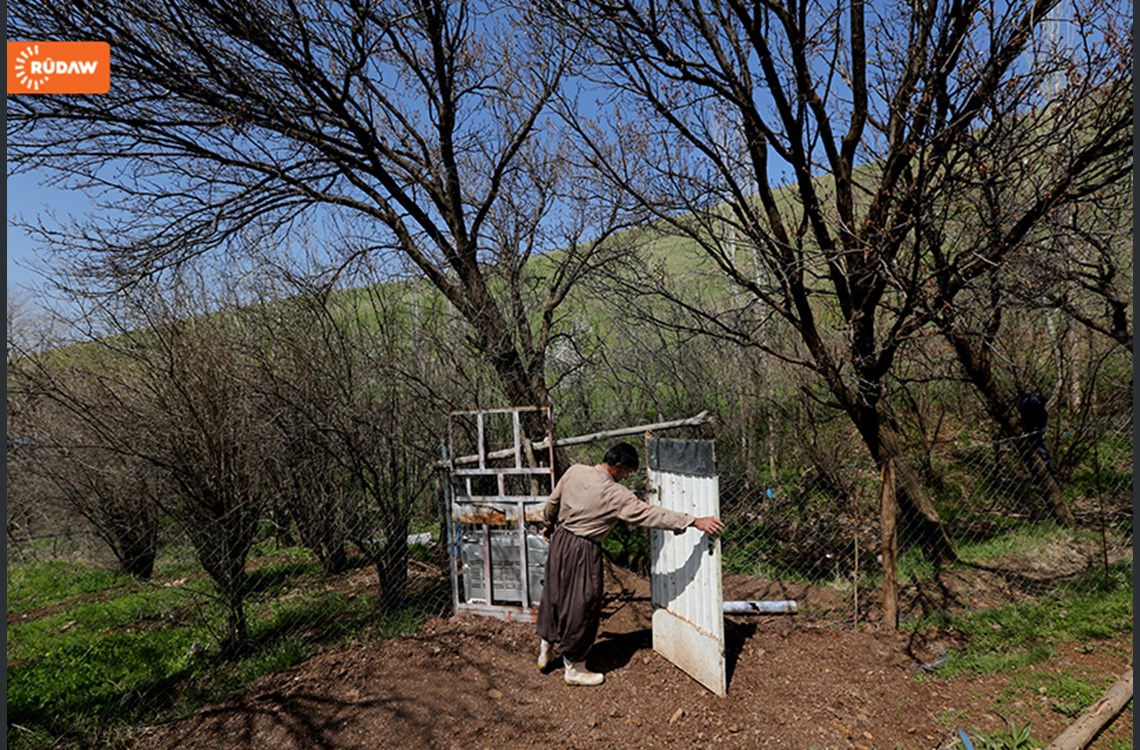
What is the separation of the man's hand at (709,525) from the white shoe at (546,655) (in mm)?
1554

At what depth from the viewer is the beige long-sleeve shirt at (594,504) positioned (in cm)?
410

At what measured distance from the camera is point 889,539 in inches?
176

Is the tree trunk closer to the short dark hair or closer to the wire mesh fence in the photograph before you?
the wire mesh fence

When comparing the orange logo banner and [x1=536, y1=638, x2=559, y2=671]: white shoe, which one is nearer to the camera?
[x1=536, y1=638, x2=559, y2=671]: white shoe

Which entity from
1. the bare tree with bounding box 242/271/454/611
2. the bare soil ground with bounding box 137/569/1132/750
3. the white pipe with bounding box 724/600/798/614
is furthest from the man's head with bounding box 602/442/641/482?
Result: the bare tree with bounding box 242/271/454/611

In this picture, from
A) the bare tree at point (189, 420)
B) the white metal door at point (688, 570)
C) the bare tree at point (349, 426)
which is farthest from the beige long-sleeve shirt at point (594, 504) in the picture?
the bare tree at point (189, 420)

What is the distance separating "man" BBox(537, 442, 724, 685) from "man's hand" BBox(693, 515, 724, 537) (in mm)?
185

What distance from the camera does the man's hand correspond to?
3.82 metres

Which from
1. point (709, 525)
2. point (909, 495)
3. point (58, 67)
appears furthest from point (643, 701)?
point (58, 67)

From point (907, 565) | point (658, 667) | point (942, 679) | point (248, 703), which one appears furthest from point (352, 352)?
point (907, 565)

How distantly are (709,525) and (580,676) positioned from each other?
152 centimetres

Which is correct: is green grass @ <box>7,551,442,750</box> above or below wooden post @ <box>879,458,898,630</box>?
below

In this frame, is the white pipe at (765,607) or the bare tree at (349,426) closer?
the white pipe at (765,607)

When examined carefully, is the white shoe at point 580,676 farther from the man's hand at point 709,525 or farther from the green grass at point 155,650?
the green grass at point 155,650
